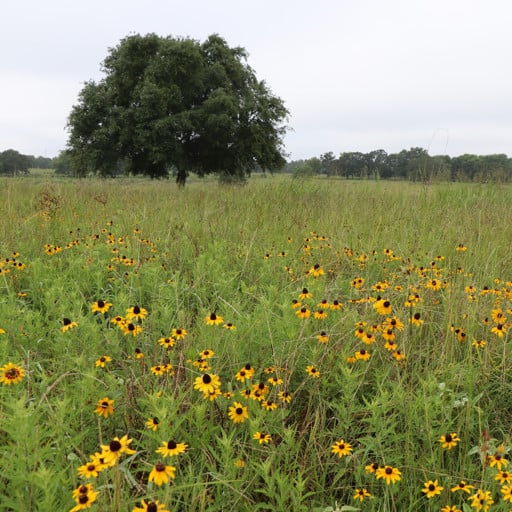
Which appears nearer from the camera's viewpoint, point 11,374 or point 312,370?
point 11,374

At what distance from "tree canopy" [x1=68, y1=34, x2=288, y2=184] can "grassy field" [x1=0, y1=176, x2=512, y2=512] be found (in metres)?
13.8

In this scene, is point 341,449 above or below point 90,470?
below

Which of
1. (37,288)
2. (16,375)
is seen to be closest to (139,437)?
(16,375)

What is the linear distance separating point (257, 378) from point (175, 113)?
59.5ft

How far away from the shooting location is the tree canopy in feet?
57.2

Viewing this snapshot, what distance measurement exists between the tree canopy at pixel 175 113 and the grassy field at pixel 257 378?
542 inches

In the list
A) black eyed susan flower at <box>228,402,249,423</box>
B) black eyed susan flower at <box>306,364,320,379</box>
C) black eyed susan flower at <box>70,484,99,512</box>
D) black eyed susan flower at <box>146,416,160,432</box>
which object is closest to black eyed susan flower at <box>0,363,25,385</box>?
black eyed susan flower at <box>146,416,160,432</box>

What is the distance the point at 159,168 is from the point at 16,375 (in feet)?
64.9

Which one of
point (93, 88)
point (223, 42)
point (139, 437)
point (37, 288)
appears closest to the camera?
point (139, 437)

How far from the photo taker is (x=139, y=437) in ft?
5.56

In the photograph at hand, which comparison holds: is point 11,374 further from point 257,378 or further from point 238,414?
point 257,378

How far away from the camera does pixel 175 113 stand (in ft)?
60.7

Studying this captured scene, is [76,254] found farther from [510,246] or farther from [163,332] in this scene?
[510,246]

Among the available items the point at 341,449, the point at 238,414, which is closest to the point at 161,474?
the point at 238,414
